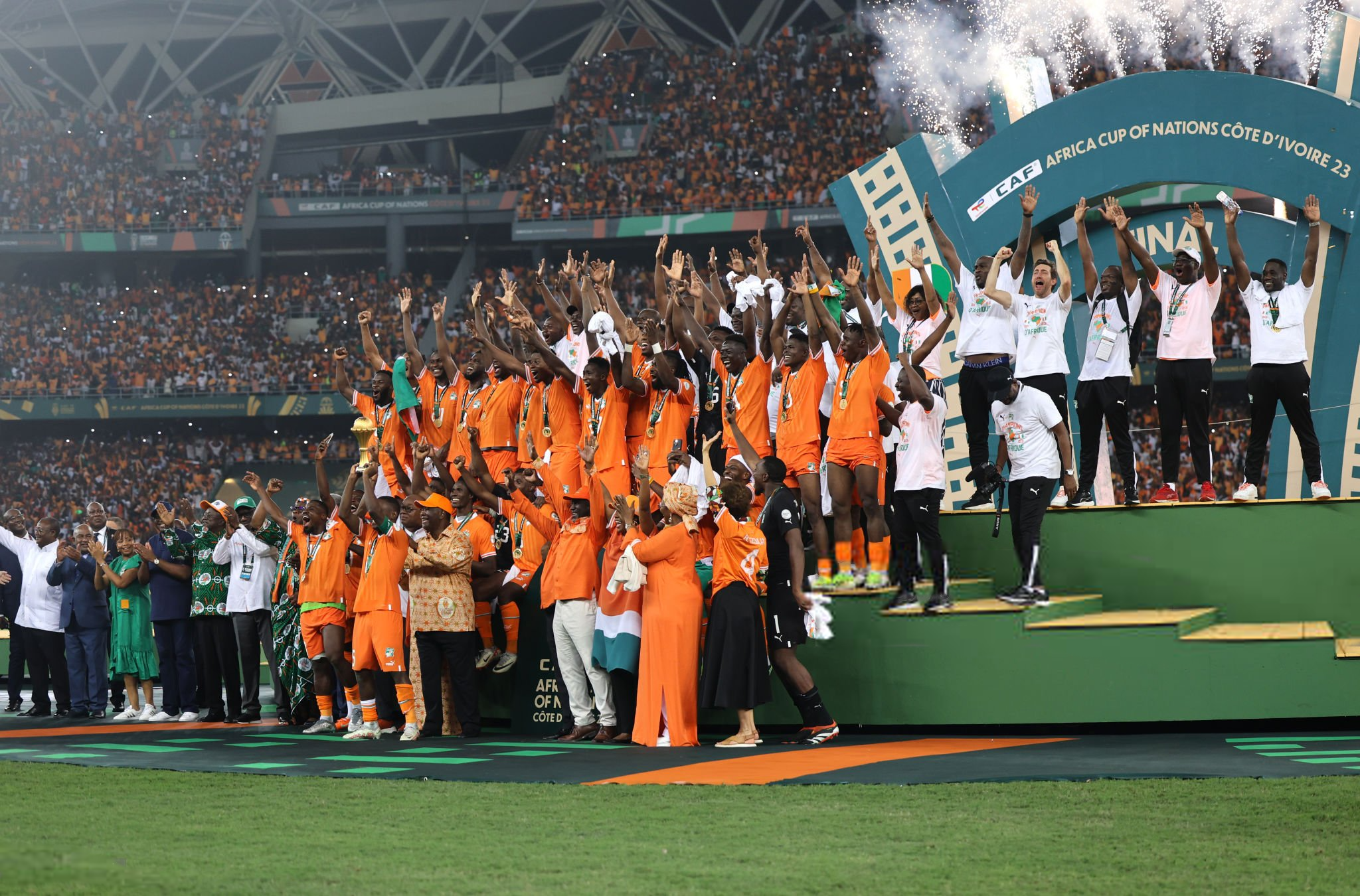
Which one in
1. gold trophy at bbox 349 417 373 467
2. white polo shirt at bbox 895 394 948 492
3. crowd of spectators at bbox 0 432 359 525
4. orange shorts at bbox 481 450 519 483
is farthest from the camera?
crowd of spectators at bbox 0 432 359 525

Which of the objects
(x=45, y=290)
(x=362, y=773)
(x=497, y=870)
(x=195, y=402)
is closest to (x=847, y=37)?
(x=195, y=402)

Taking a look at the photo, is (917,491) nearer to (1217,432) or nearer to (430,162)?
(1217,432)

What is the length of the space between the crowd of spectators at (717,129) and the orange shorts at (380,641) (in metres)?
21.6

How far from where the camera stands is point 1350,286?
12.6m

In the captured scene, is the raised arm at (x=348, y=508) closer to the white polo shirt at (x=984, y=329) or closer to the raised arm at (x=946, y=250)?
the white polo shirt at (x=984, y=329)

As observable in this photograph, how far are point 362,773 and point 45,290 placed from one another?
33026 mm

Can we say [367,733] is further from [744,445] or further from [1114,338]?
[1114,338]

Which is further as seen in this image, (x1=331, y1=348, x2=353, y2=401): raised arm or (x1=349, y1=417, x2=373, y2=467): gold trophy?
(x1=331, y1=348, x2=353, y2=401): raised arm

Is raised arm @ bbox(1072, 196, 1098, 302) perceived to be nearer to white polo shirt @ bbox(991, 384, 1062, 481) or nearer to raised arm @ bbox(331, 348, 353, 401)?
white polo shirt @ bbox(991, 384, 1062, 481)

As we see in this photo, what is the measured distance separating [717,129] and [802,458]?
2445cm

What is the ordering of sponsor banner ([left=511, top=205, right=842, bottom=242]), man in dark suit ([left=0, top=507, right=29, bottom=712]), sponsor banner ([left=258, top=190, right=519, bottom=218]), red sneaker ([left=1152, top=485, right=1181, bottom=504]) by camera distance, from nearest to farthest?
red sneaker ([left=1152, top=485, right=1181, bottom=504]) < man in dark suit ([left=0, top=507, right=29, bottom=712]) < sponsor banner ([left=511, top=205, right=842, bottom=242]) < sponsor banner ([left=258, top=190, right=519, bottom=218])

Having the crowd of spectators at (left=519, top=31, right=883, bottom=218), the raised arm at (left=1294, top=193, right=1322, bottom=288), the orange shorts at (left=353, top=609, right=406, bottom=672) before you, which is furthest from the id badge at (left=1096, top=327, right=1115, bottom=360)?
the crowd of spectators at (left=519, top=31, right=883, bottom=218)

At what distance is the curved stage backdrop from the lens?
41.2 feet

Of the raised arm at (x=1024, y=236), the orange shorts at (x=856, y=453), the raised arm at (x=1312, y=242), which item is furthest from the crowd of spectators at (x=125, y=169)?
the raised arm at (x=1312, y=242)
